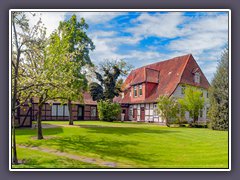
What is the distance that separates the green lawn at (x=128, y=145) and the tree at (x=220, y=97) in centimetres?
23

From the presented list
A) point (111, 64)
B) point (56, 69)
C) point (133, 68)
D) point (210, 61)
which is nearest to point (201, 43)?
point (210, 61)

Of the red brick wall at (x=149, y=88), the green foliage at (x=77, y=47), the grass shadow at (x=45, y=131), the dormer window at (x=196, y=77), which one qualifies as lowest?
the grass shadow at (x=45, y=131)

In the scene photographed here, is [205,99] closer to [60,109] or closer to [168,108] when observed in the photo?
[168,108]

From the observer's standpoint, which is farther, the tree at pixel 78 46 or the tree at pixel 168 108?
the tree at pixel 168 108

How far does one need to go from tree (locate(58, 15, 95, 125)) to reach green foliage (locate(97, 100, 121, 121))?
56 cm

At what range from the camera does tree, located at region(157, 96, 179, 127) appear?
6.43m

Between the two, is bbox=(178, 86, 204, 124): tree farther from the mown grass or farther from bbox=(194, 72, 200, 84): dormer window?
the mown grass

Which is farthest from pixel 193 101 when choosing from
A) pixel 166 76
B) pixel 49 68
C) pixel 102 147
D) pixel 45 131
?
pixel 45 131

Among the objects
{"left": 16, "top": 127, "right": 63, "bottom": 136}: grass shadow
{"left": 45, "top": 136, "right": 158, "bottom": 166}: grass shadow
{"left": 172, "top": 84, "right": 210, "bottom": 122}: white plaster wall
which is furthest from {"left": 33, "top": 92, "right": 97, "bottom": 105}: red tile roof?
{"left": 172, "top": 84, "right": 210, "bottom": 122}: white plaster wall

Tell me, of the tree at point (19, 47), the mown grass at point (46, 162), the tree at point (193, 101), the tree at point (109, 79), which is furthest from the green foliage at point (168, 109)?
the tree at point (19, 47)

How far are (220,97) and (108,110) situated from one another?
7.76 ft

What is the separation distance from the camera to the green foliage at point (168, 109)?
6.45 metres

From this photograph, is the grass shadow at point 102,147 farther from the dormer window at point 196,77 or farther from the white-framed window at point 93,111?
the dormer window at point 196,77

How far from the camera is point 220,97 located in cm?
560
